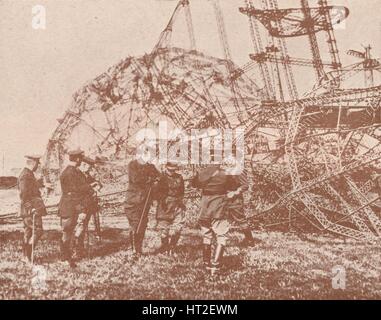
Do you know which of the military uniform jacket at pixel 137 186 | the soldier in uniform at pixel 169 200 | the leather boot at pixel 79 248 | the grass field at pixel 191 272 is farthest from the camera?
the soldier in uniform at pixel 169 200

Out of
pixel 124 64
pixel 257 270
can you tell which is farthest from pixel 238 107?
pixel 257 270

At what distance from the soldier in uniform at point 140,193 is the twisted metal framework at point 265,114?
8.46 ft

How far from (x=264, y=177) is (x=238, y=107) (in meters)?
2.10

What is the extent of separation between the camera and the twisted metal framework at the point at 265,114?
9.72 meters

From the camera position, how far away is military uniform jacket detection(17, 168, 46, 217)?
7.59 meters

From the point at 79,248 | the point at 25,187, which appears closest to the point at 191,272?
the point at 79,248

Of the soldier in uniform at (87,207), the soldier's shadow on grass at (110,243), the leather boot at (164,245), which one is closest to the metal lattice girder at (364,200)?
the leather boot at (164,245)

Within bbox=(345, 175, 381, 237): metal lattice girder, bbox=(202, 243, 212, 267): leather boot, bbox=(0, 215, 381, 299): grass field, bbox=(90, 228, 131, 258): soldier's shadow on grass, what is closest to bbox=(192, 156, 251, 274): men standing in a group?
bbox=(202, 243, 212, 267): leather boot

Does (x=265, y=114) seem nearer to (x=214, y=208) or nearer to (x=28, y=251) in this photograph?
(x=214, y=208)

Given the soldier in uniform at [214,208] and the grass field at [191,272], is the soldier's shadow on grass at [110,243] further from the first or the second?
the soldier in uniform at [214,208]

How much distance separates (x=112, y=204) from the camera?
10.5 metres

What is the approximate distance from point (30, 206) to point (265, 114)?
528cm

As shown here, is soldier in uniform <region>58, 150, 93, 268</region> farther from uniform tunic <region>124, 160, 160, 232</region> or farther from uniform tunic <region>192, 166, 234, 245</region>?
uniform tunic <region>192, 166, 234, 245</region>
